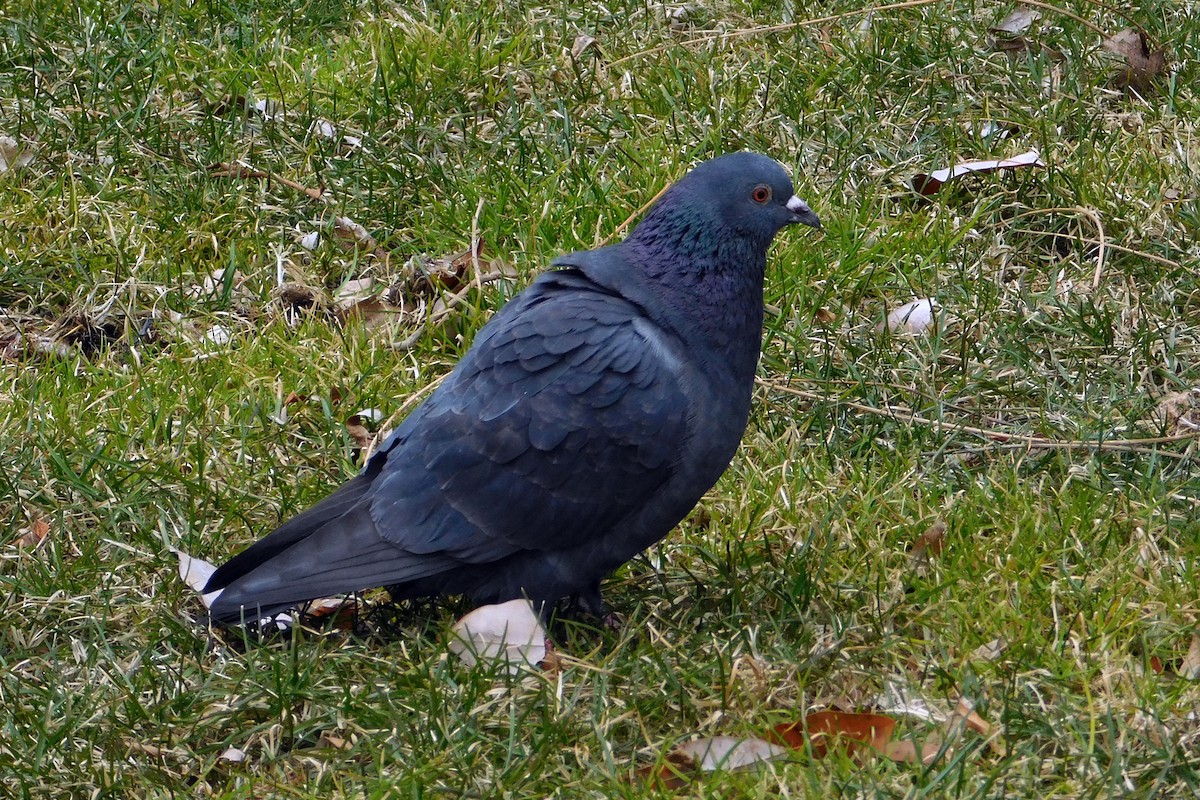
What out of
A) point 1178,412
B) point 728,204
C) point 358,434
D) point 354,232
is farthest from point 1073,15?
point 358,434

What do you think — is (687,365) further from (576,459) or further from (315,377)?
(315,377)

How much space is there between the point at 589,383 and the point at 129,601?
1.29 metres

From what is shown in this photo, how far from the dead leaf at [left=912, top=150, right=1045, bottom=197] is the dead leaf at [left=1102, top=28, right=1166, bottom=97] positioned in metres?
0.64

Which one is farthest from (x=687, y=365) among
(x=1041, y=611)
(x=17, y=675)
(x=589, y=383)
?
(x=17, y=675)

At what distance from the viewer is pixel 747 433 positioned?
418cm

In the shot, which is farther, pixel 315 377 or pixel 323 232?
pixel 323 232

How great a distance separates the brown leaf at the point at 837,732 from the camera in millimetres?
2982

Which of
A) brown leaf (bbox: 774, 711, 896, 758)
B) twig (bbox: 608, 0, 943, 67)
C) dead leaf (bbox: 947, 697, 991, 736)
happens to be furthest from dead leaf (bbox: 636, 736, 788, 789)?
twig (bbox: 608, 0, 943, 67)

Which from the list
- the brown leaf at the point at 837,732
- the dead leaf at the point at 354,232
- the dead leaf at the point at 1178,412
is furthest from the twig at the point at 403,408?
the dead leaf at the point at 1178,412

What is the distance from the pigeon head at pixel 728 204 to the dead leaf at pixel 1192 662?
1.34m

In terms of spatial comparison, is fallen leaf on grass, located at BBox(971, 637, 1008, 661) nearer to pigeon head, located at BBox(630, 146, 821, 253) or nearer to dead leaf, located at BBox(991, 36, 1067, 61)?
pigeon head, located at BBox(630, 146, 821, 253)

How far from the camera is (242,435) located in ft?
13.4

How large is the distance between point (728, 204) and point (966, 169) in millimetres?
1805

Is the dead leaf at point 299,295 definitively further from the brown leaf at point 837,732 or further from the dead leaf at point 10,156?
the brown leaf at point 837,732
